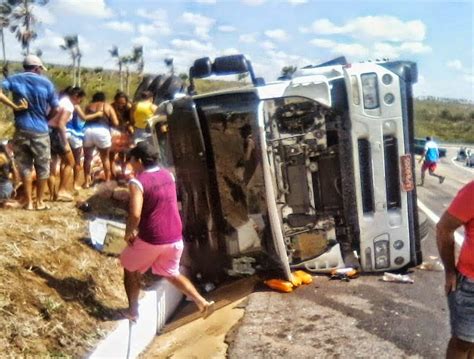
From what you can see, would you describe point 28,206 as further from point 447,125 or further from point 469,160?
point 447,125

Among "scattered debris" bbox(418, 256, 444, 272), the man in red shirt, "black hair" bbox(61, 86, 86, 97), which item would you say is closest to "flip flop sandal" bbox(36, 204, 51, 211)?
"black hair" bbox(61, 86, 86, 97)

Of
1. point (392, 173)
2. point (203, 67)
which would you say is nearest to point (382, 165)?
point (392, 173)

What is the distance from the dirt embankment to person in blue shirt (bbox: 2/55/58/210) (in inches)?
18.1

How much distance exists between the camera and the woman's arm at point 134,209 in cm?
470

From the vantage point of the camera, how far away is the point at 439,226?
3.49m

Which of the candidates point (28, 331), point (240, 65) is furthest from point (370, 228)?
point (28, 331)

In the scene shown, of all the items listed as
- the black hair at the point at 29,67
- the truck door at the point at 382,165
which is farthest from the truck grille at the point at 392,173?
the black hair at the point at 29,67

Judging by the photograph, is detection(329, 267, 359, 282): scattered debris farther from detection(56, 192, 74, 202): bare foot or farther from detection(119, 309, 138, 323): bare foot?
detection(56, 192, 74, 202): bare foot

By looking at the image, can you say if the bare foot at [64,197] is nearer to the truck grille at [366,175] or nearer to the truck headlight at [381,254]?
the truck grille at [366,175]

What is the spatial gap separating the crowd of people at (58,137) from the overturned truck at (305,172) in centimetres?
95

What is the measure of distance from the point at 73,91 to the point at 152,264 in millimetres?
3359

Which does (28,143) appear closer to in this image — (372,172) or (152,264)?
(152,264)

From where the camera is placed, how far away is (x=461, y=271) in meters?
3.44

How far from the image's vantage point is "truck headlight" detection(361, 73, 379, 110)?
6.14m
